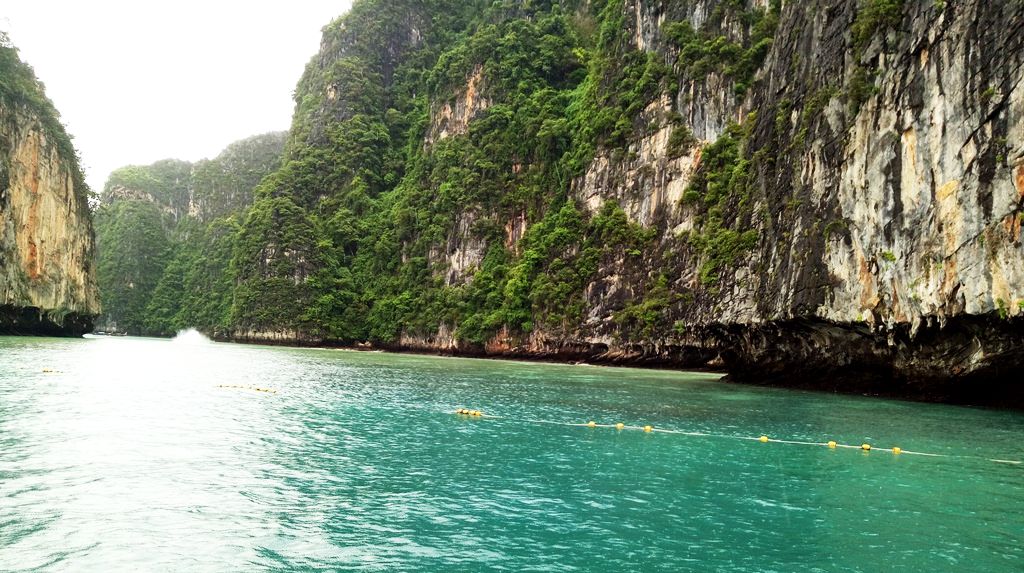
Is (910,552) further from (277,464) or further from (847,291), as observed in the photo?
(847,291)

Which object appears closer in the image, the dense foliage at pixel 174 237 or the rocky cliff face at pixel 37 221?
the rocky cliff face at pixel 37 221

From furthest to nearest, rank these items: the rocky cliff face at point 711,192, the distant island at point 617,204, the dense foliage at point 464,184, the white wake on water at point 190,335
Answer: the white wake on water at point 190,335
the dense foliage at point 464,184
the distant island at point 617,204
the rocky cliff face at point 711,192

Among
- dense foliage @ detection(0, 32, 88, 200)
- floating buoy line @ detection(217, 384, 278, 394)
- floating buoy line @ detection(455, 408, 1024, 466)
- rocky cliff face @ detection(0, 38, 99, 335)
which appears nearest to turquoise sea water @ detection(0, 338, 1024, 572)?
floating buoy line @ detection(455, 408, 1024, 466)

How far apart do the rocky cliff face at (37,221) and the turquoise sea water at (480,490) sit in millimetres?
45638

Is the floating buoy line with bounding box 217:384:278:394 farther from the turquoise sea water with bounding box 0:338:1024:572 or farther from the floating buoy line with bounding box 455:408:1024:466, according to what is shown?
the floating buoy line with bounding box 455:408:1024:466

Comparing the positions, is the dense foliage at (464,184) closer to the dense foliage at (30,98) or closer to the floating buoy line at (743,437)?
the dense foliage at (30,98)

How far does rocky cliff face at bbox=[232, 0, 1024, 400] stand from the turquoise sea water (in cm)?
680

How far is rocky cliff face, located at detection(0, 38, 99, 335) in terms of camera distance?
56594mm

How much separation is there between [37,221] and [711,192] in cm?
6060

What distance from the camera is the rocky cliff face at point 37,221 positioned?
56594 mm

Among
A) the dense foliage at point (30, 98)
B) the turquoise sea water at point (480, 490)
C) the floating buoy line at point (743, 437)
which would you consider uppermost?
the dense foliage at point (30, 98)

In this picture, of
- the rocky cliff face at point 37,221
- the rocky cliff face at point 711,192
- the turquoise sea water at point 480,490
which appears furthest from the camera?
the rocky cliff face at point 37,221

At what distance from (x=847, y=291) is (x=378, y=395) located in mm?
19849

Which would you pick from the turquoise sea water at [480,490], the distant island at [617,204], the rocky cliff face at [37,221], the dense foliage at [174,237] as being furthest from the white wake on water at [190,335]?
the turquoise sea water at [480,490]
